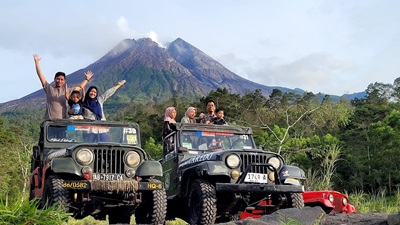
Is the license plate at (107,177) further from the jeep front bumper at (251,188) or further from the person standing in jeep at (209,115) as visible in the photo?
the person standing in jeep at (209,115)

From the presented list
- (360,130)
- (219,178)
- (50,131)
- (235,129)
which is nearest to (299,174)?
(219,178)

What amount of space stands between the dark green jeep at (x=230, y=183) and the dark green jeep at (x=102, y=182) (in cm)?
61

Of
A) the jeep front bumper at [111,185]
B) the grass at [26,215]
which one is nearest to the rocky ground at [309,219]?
the jeep front bumper at [111,185]

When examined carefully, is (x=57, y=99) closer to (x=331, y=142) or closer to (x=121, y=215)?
(x=121, y=215)

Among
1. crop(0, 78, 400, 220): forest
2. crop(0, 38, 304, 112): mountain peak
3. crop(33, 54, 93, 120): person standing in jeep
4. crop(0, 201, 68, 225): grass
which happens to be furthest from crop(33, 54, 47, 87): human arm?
crop(0, 38, 304, 112): mountain peak

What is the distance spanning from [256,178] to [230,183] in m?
0.40

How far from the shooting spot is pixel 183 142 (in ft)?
31.2

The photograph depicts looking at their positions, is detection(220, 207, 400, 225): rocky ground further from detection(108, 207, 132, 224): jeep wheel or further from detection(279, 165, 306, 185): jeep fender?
detection(108, 207, 132, 224): jeep wheel

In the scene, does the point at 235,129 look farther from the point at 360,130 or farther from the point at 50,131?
the point at 360,130

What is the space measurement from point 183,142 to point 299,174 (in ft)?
6.53

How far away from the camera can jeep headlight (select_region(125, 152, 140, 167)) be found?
7.85m

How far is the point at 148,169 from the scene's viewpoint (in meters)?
7.77

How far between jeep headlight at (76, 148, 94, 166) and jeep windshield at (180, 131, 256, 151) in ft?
6.90

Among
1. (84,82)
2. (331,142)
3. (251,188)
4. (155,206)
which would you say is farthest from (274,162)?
(331,142)
